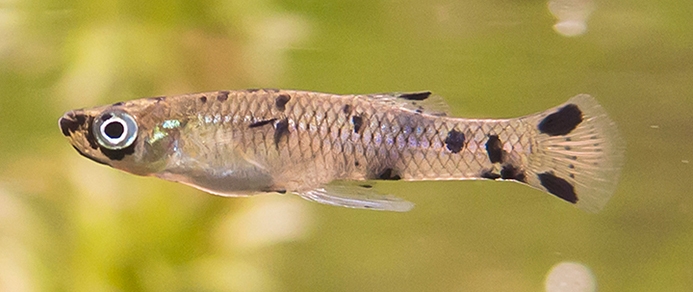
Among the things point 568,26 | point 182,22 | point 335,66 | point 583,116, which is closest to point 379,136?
point 583,116

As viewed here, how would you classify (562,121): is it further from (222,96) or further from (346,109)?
(222,96)

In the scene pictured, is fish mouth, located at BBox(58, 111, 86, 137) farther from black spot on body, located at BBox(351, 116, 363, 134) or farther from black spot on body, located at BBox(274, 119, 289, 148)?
black spot on body, located at BBox(351, 116, 363, 134)

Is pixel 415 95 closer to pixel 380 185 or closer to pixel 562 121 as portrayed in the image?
pixel 562 121

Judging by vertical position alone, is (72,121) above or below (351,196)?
above

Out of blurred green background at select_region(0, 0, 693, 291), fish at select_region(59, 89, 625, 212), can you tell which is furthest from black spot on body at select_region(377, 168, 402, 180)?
blurred green background at select_region(0, 0, 693, 291)

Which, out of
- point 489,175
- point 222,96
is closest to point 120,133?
point 222,96

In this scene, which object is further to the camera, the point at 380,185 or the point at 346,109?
the point at 380,185

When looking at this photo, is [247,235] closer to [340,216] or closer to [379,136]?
[340,216]
